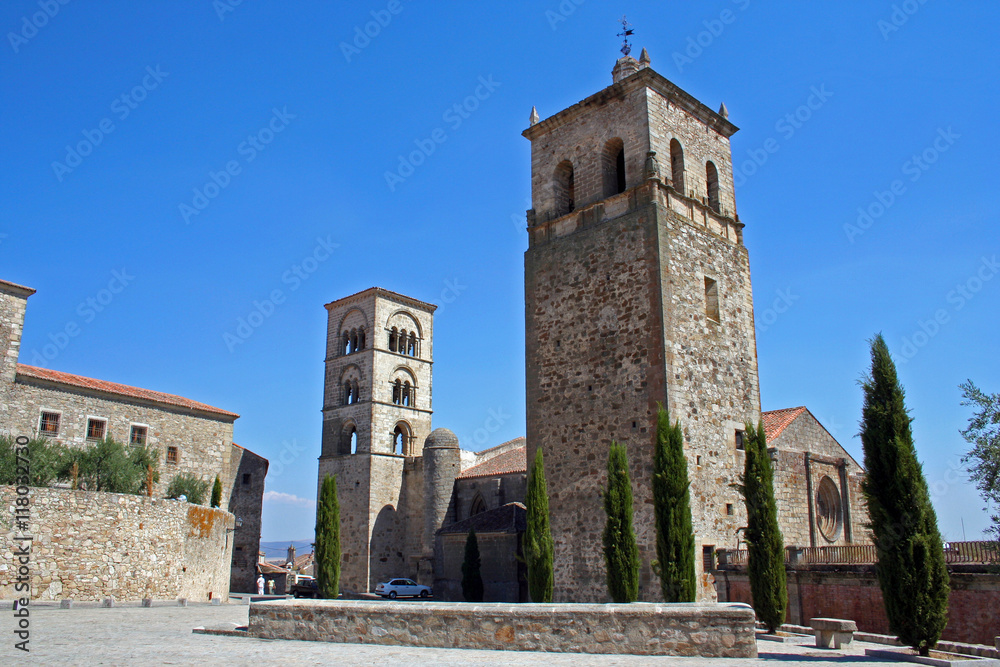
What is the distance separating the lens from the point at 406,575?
4147cm

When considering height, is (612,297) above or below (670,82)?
below

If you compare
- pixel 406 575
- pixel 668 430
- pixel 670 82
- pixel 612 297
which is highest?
pixel 670 82

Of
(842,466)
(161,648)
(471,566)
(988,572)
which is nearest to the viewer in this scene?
(161,648)

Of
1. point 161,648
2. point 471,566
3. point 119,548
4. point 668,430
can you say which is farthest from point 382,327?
point 161,648

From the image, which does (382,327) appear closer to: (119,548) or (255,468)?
(255,468)

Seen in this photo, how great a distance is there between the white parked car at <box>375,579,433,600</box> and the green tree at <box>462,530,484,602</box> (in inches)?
330

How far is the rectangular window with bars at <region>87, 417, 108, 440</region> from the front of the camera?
3078 centimetres

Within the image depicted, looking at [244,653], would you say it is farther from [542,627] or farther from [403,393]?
[403,393]

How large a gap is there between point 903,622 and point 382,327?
1513 inches

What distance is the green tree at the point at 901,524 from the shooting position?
36.8ft

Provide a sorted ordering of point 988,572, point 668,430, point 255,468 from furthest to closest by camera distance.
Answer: point 255,468 < point 668,430 < point 988,572

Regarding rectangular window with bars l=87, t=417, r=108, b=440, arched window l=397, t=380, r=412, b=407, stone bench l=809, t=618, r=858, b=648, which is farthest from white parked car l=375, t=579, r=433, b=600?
stone bench l=809, t=618, r=858, b=648

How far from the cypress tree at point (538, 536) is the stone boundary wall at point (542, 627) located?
319 inches

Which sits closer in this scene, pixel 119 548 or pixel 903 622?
pixel 903 622
